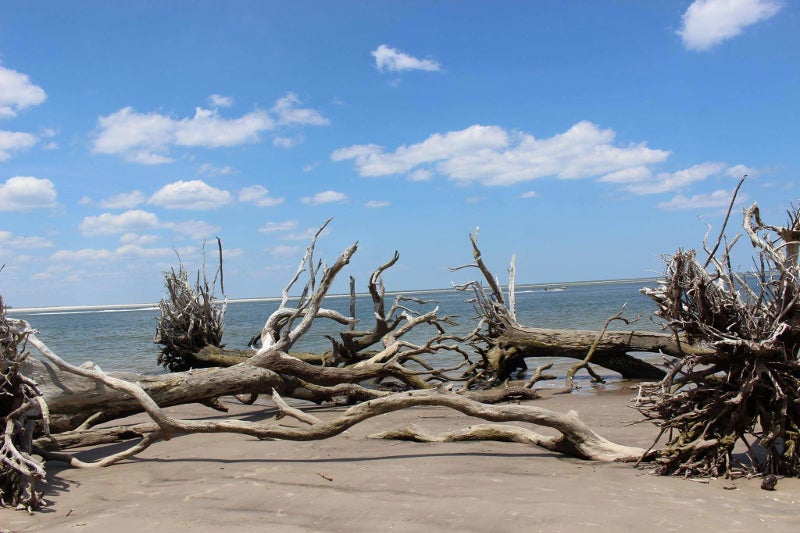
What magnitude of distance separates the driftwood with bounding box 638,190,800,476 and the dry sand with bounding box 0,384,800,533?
0.24 m

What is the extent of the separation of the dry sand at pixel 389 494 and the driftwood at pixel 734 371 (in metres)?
0.24

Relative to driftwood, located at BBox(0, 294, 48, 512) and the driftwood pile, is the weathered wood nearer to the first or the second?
the driftwood pile

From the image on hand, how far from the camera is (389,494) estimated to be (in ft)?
12.8

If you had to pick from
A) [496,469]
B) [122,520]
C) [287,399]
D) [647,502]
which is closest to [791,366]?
[647,502]

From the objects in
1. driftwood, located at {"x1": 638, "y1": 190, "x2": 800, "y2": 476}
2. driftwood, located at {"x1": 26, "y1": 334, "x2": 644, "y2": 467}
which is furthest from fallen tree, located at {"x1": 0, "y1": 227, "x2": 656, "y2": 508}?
driftwood, located at {"x1": 638, "y1": 190, "x2": 800, "y2": 476}

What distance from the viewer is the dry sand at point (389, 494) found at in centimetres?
339

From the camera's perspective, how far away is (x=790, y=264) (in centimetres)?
451

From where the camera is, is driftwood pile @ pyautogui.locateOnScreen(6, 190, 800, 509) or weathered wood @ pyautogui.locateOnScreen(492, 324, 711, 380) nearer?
driftwood pile @ pyautogui.locateOnScreen(6, 190, 800, 509)

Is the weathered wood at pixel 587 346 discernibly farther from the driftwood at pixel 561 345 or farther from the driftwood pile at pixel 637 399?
the driftwood pile at pixel 637 399

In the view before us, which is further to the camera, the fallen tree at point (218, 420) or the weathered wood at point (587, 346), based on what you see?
the weathered wood at point (587, 346)

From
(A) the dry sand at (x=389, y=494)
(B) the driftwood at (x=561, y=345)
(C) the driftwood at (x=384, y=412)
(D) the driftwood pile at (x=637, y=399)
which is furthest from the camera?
(B) the driftwood at (x=561, y=345)

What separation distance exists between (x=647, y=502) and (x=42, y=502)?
394 centimetres

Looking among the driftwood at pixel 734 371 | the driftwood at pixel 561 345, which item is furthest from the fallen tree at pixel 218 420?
the driftwood at pixel 561 345

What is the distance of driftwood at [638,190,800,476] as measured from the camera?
4.14 metres
